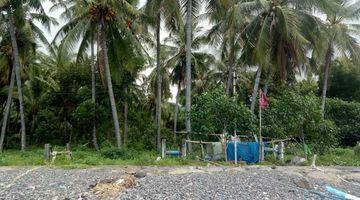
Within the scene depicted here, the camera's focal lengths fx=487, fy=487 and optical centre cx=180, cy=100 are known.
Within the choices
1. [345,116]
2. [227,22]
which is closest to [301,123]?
[227,22]

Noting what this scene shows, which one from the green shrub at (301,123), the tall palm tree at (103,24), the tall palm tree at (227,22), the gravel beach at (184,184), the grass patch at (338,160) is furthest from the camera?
the tall palm tree at (227,22)

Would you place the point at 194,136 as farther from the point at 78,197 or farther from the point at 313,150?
the point at 78,197

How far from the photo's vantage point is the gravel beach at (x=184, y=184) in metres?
13.2

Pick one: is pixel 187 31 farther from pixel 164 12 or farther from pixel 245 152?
pixel 245 152

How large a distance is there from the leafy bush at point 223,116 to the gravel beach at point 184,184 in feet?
18.5

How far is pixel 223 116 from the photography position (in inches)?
924

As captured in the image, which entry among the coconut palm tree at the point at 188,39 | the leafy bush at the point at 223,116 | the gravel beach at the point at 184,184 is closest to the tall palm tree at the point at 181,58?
the coconut palm tree at the point at 188,39

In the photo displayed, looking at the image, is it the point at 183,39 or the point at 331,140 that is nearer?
the point at 331,140

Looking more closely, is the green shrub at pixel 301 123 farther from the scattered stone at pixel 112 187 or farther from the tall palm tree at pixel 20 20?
the tall palm tree at pixel 20 20

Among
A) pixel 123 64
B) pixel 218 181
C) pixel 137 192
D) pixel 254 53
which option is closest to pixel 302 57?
pixel 254 53

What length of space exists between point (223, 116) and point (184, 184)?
31.6ft

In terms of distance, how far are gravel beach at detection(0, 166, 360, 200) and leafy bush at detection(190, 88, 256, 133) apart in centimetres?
565

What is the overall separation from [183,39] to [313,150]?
45.9ft

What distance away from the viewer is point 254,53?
82.9ft
